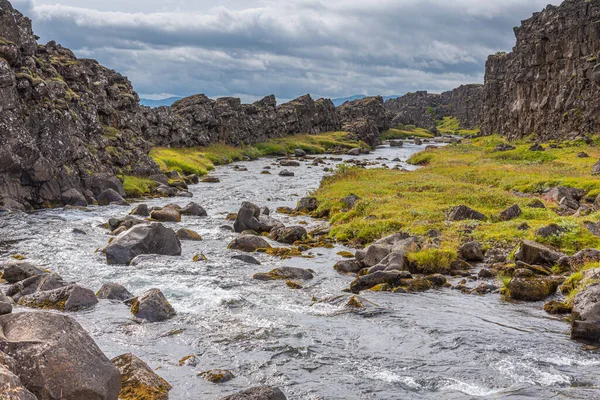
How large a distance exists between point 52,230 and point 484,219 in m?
29.7

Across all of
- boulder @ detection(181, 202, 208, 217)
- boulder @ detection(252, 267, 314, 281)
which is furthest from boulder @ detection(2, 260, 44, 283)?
boulder @ detection(181, 202, 208, 217)

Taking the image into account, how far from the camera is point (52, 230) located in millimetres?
39281

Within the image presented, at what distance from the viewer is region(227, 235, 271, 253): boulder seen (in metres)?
35.3

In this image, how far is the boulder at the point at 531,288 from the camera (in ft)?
81.0

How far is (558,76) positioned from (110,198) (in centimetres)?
9087

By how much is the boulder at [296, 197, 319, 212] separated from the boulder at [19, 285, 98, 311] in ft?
99.6

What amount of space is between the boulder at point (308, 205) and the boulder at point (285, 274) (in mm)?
23202

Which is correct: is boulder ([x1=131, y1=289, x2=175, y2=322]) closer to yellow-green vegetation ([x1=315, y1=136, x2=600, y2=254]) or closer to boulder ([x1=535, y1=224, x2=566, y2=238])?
yellow-green vegetation ([x1=315, y1=136, x2=600, y2=254])

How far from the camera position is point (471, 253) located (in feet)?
104

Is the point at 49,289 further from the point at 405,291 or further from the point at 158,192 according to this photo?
the point at 158,192

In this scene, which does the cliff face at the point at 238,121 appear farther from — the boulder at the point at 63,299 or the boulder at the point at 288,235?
the boulder at the point at 63,299

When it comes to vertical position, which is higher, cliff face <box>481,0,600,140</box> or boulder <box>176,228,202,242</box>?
cliff face <box>481,0,600,140</box>

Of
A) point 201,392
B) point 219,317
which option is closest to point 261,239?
point 219,317

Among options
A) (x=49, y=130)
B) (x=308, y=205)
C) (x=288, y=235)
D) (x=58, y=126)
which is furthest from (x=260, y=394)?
(x=58, y=126)
